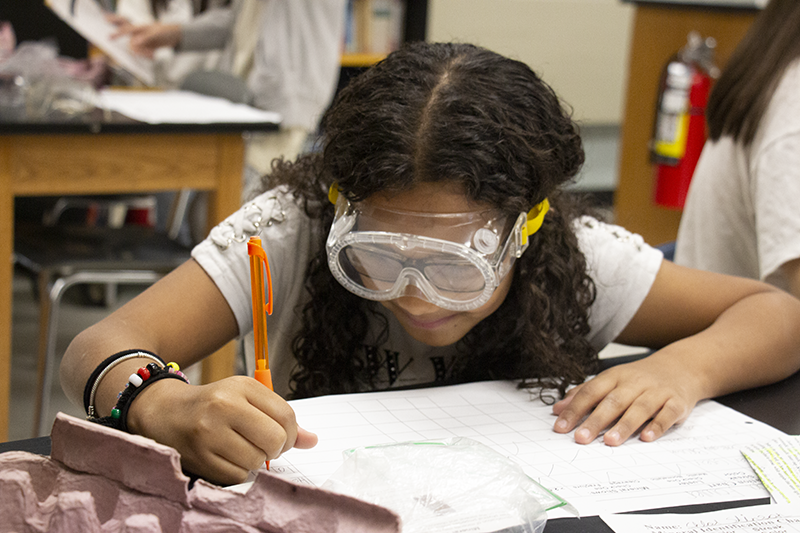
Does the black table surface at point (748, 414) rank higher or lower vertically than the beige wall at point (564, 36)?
lower

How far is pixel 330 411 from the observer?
916 millimetres

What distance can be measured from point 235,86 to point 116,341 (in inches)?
65.3

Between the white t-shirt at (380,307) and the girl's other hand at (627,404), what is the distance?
20cm

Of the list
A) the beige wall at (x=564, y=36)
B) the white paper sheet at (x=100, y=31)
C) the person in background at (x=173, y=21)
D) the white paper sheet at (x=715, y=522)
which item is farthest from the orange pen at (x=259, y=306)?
the beige wall at (x=564, y=36)

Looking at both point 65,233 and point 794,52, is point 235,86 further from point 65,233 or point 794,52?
point 794,52

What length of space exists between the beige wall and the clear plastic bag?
3915 mm

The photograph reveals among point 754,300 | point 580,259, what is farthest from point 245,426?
point 754,300

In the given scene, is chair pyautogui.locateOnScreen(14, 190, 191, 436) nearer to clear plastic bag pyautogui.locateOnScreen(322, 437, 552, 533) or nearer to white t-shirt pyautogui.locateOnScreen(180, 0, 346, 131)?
white t-shirt pyautogui.locateOnScreen(180, 0, 346, 131)

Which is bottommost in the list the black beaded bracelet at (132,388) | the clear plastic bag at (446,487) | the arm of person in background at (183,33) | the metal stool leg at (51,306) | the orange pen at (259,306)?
the metal stool leg at (51,306)

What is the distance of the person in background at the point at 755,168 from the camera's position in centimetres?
139

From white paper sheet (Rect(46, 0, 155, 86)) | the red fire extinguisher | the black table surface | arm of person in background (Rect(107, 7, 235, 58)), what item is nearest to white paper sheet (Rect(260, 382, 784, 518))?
the black table surface

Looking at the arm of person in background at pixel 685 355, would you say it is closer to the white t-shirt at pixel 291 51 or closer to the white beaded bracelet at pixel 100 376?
the white beaded bracelet at pixel 100 376

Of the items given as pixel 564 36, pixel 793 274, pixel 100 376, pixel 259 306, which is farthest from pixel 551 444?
pixel 564 36

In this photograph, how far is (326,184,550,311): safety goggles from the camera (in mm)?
889
